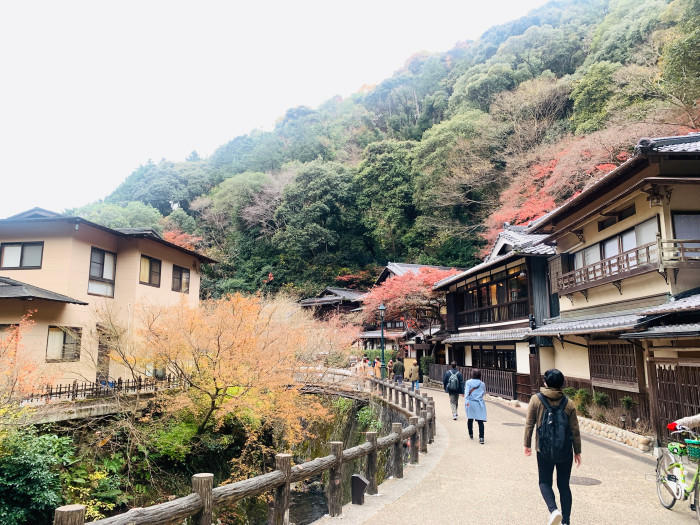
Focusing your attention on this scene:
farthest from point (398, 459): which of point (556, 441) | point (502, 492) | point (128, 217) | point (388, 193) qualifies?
point (128, 217)

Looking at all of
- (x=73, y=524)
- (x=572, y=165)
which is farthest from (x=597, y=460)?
(x=572, y=165)

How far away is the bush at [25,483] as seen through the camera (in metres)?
9.39

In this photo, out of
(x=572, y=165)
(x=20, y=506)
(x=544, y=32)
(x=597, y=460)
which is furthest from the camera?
(x=544, y=32)

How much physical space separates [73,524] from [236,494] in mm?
1839

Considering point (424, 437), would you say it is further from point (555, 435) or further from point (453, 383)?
point (555, 435)

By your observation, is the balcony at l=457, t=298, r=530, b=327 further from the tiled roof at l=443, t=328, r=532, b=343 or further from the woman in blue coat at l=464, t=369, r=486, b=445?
the woman in blue coat at l=464, t=369, r=486, b=445

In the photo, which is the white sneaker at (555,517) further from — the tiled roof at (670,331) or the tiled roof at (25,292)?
the tiled roof at (25,292)

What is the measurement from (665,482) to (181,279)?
21.9 metres

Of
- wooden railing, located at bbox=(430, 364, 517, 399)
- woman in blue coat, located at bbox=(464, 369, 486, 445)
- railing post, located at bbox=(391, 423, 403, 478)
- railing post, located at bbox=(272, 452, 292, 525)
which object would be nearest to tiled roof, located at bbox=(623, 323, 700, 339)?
woman in blue coat, located at bbox=(464, 369, 486, 445)

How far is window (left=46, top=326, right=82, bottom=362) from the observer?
53.7 ft

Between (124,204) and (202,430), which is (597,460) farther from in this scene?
(124,204)

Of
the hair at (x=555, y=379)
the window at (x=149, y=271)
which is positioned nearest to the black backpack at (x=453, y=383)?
the hair at (x=555, y=379)

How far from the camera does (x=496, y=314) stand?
72.8 feet

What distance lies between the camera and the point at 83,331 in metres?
17.6
